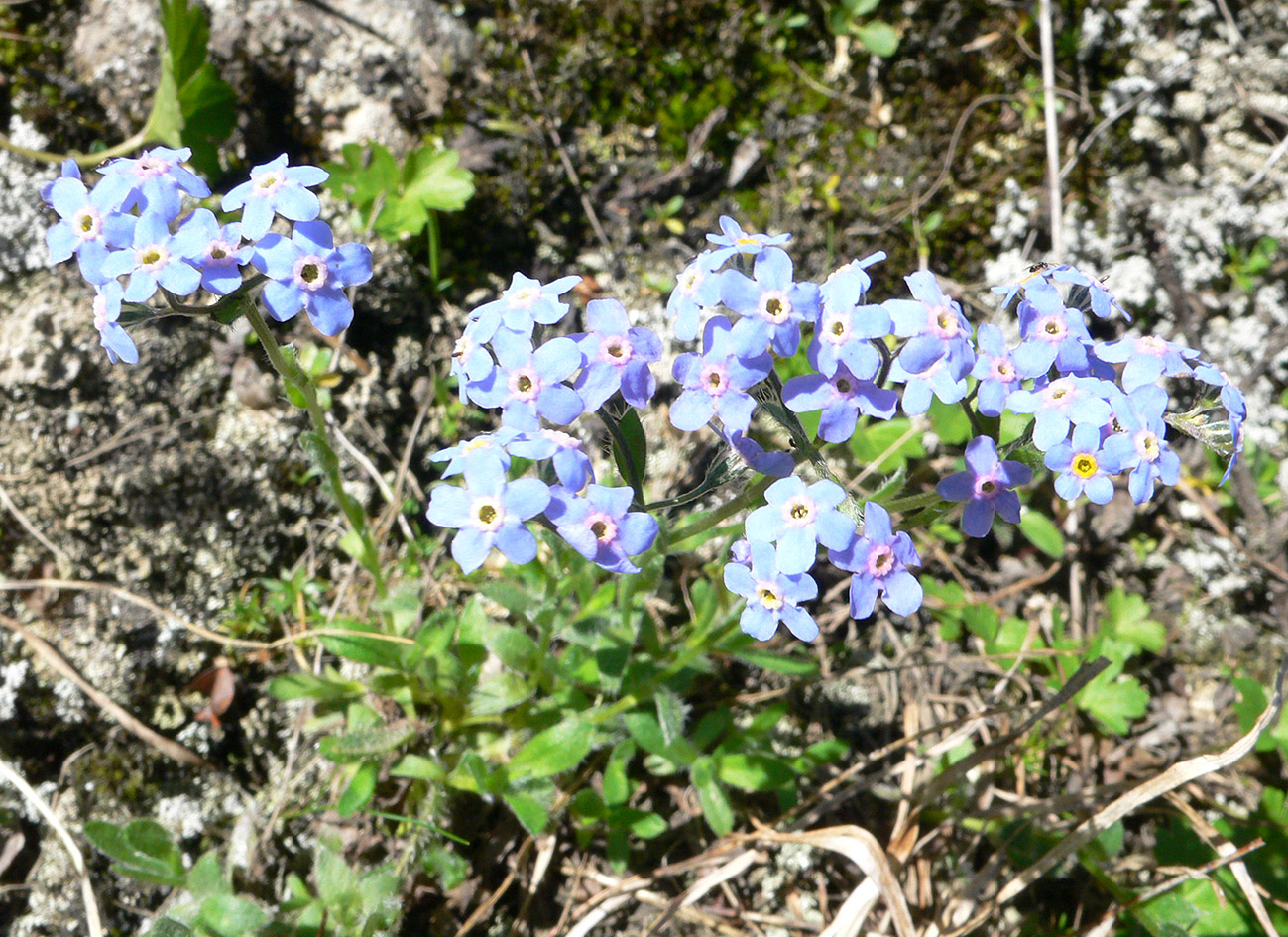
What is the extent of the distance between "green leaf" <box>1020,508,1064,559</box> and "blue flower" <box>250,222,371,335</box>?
3.03 metres

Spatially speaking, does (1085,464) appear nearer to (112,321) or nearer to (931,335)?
(931,335)

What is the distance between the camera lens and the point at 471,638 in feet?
11.5

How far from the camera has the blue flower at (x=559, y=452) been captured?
7.43 feet

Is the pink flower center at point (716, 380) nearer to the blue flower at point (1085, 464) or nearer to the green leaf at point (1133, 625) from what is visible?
the blue flower at point (1085, 464)

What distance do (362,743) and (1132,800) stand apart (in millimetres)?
2711

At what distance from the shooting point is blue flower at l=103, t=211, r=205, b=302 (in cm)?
232

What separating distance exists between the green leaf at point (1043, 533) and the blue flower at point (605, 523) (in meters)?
2.46

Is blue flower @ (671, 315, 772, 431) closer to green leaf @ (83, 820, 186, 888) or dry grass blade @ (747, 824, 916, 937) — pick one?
dry grass blade @ (747, 824, 916, 937)

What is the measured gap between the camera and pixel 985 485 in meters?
2.44

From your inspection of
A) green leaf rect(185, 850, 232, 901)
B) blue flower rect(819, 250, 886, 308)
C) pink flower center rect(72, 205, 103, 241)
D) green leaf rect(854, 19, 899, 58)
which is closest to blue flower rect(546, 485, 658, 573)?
blue flower rect(819, 250, 886, 308)

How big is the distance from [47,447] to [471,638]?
6.81 ft

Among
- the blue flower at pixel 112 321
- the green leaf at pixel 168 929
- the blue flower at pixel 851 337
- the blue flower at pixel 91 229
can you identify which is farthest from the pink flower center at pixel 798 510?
the green leaf at pixel 168 929

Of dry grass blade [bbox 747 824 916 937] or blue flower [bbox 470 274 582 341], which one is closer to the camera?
blue flower [bbox 470 274 582 341]

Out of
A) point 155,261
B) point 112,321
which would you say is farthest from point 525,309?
point 112,321
